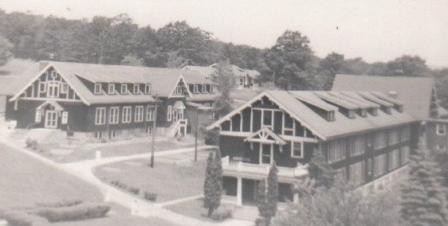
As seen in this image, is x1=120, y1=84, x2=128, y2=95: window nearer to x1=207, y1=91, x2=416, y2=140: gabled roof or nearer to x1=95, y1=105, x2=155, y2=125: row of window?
x1=95, y1=105, x2=155, y2=125: row of window

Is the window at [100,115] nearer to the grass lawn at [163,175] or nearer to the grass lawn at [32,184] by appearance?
the grass lawn at [163,175]

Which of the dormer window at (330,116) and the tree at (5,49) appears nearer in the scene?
the dormer window at (330,116)

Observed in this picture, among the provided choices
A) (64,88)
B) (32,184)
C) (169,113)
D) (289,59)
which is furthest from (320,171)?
(289,59)

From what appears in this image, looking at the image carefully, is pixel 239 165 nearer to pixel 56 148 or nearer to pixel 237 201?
pixel 237 201

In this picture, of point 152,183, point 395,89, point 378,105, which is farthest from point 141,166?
point 395,89

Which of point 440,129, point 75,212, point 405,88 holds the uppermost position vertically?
point 405,88

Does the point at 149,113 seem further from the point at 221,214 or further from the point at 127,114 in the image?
the point at 221,214

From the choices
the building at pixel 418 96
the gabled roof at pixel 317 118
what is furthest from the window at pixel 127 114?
the building at pixel 418 96

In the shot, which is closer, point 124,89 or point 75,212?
point 75,212
